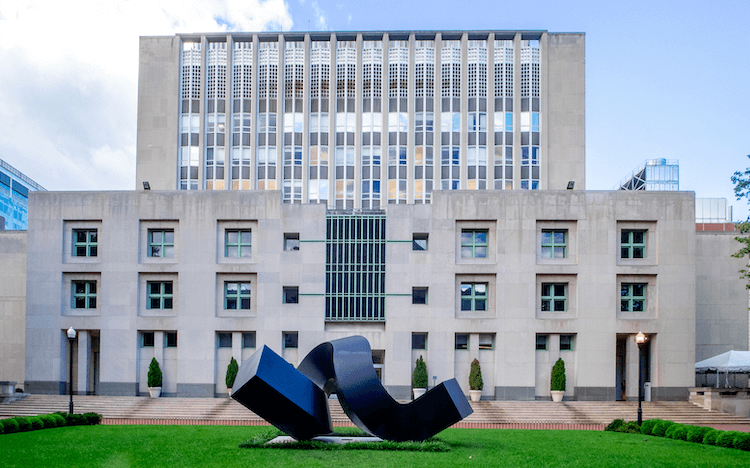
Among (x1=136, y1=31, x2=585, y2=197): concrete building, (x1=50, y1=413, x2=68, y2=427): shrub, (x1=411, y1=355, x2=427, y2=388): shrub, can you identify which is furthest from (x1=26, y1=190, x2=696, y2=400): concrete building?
(x1=136, y1=31, x2=585, y2=197): concrete building

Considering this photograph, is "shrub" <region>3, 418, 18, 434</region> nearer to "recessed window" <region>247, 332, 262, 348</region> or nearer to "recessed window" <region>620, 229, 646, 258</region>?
"recessed window" <region>247, 332, 262, 348</region>

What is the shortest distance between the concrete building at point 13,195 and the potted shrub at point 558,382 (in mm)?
70572

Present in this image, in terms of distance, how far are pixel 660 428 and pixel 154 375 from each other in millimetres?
27594

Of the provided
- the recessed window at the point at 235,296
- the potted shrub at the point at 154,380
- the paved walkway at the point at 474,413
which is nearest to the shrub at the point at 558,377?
the paved walkway at the point at 474,413

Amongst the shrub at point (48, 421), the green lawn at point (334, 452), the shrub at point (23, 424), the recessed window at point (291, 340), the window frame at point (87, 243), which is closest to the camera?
the green lawn at point (334, 452)

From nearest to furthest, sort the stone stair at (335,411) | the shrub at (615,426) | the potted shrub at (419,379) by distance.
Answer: the shrub at (615,426)
the stone stair at (335,411)
the potted shrub at (419,379)

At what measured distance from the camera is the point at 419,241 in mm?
40625

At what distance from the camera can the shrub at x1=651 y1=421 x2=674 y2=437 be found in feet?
87.8

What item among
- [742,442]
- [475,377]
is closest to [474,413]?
[475,377]

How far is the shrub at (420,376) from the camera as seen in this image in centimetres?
3825

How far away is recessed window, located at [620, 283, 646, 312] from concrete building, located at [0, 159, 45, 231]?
7259 cm

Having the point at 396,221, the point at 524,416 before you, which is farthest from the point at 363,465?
the point at 396,221

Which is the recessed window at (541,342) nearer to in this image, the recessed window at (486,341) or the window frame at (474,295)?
the recessed window at (486,341)

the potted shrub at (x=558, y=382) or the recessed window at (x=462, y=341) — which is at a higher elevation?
the recessed window at (x=462, y=341)
